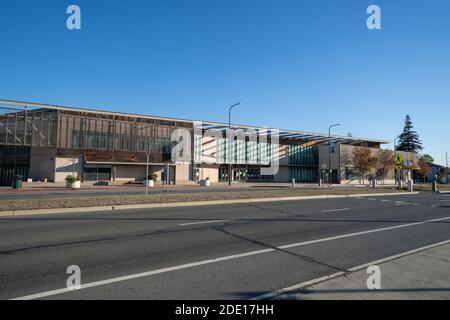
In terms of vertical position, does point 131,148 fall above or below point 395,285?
above

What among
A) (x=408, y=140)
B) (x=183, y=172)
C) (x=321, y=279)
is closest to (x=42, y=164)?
(x=183, y=172)

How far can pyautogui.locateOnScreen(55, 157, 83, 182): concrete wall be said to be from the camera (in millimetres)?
39469

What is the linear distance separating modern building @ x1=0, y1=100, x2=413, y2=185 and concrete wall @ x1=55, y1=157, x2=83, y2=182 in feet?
0.36

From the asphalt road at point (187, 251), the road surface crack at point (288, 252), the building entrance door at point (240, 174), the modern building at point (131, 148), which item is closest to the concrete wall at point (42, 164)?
the modern building at point (131, 148)

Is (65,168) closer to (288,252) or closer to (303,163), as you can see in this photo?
(288,252)

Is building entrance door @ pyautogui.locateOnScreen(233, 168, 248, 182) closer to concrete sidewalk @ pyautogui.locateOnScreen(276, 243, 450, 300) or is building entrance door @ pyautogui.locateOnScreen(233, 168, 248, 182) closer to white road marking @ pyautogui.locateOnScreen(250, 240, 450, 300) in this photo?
white road marking @ pyautogui.locateOnScreen(250, 240, 450, 300)

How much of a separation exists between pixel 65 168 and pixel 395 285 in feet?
138

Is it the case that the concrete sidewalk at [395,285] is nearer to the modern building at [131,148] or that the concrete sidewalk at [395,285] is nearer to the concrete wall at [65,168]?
the modern building at [131,148]

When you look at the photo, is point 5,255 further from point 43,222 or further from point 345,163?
point 345,163

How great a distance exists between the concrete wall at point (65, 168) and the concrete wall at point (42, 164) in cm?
51

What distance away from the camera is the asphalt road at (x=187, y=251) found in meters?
4.81

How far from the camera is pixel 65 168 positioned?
40.2m

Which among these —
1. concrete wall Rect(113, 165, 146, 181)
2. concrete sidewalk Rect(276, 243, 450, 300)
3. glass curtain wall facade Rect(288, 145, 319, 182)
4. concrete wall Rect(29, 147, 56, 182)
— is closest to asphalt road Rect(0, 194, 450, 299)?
concrete sidewalk Rect(276, 243, 450, 300)
